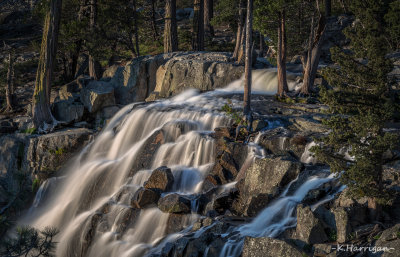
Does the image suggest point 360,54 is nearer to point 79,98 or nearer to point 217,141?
point 217,141

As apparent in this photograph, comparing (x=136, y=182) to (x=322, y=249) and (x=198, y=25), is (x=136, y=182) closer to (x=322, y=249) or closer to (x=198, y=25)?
(x=322, y=249)

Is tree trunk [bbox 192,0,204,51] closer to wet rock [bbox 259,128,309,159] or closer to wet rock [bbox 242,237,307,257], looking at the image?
wet rock [bbox 259,128,309,159]

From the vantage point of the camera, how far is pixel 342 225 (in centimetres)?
1141

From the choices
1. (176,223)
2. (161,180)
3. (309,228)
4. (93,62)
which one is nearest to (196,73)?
(93,62)

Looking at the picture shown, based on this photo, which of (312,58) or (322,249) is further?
(312,58)

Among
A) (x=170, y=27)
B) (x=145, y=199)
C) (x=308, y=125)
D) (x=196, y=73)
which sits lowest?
(x=145, y=199)

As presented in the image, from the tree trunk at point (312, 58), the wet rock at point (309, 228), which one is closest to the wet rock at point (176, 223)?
the wet rock at point (309, 228)

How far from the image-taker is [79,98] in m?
27.9

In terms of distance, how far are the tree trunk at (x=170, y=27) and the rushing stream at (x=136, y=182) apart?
5999 mm

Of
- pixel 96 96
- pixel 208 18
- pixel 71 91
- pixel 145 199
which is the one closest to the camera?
pixel 145 199

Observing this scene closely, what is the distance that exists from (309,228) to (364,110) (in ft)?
12.1

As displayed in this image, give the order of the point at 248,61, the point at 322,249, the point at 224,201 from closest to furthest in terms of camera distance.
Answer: the point at 322,249 < the point at 224,201 < the point at 248,61

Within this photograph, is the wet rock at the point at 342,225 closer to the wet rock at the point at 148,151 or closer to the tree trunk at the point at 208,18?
the wet rock at the point at 148,151

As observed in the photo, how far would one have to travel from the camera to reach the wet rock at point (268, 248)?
10883 mm
